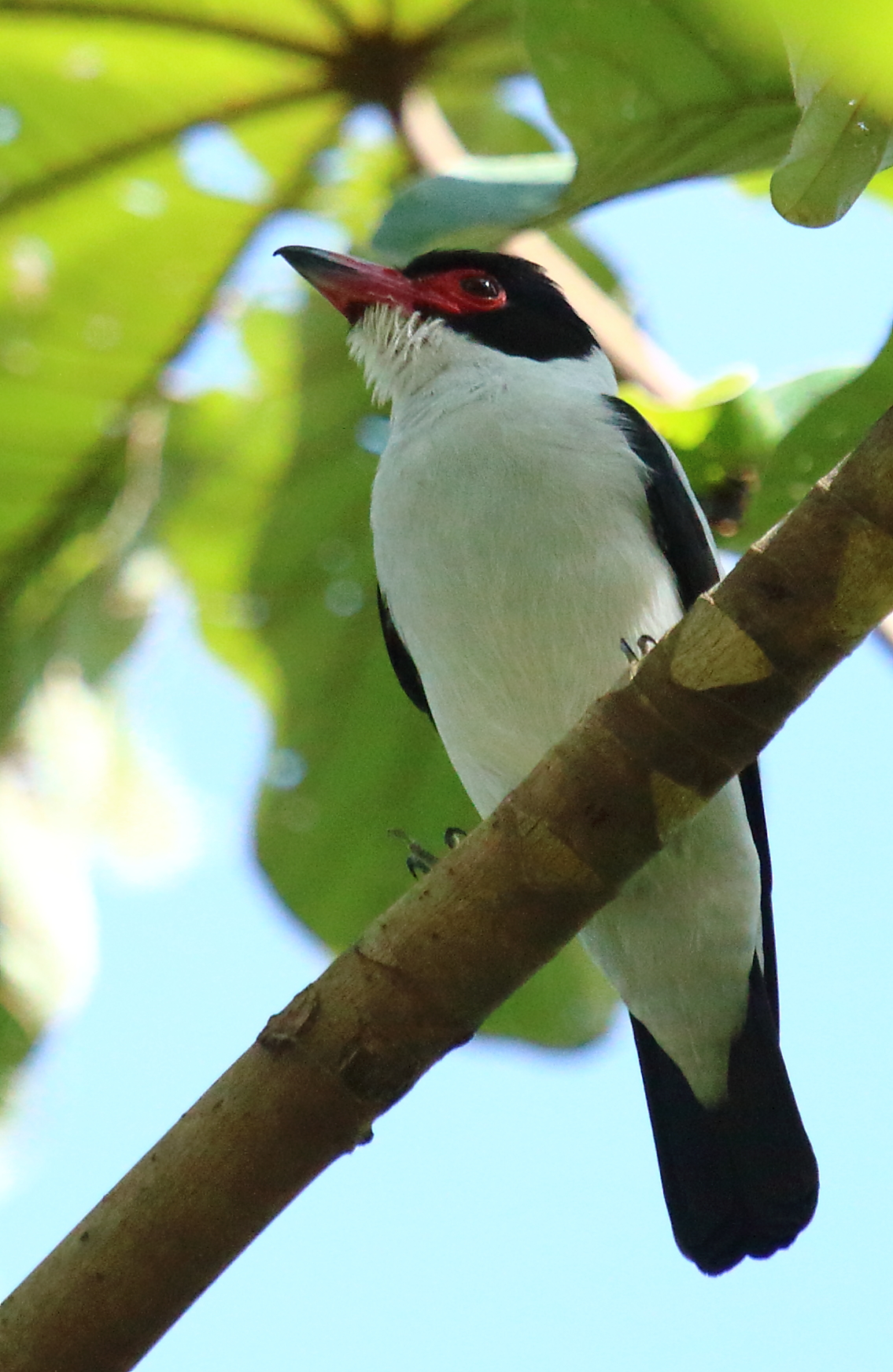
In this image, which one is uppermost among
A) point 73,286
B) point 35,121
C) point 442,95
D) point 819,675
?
point 819,675

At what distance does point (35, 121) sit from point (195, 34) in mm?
422

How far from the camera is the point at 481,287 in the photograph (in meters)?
3.77

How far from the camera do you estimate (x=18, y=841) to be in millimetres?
3811

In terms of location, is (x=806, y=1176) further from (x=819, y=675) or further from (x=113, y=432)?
(x=113, y=432)

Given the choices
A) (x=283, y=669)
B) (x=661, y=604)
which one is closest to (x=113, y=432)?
(x=283, y=669)

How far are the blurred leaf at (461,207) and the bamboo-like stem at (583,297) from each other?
70cm

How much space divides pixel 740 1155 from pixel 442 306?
1979 millimetres

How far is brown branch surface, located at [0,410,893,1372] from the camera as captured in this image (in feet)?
5.65

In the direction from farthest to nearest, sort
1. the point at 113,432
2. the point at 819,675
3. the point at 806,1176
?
1. the point at 113,432
2. the point at 806,1176
3. the point at 819,675

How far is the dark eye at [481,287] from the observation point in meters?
3.77

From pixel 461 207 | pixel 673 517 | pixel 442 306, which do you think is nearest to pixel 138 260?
pixel 442 306

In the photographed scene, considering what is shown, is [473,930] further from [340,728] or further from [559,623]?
[340,728]

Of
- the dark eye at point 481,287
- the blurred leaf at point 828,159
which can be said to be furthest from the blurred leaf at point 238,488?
the blurred leaf at point 828,159

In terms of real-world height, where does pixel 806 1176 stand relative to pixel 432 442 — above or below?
below
